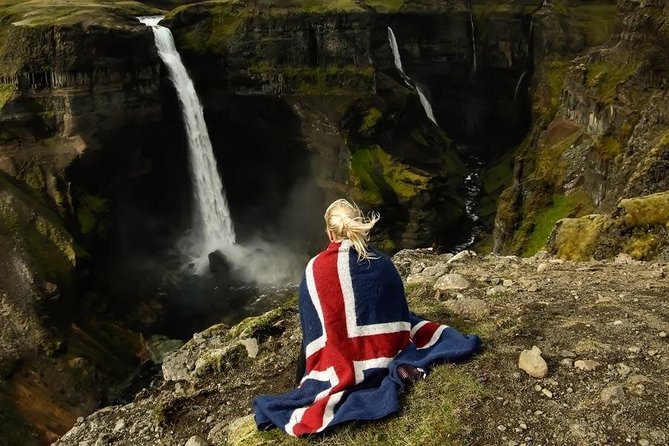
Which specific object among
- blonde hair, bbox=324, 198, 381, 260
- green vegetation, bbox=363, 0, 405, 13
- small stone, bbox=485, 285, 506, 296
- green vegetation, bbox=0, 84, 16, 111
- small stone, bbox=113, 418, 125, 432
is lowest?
small stone, bbox=113, 418, 125, 432

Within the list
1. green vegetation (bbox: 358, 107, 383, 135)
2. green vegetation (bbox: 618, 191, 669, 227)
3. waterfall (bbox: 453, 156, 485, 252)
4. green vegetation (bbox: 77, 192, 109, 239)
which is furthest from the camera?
waterfall (bbox: 453, 156, 485, 252)

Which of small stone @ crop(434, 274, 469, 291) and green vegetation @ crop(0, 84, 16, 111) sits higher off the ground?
green vegetation @ crop(0, 84, 16, 111)

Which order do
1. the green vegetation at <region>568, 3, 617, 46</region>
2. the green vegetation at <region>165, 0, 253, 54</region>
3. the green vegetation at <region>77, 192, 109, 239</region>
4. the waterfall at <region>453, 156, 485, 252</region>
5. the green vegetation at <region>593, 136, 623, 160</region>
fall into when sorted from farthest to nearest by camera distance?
the green vegetation at <region>568, 3, 617, 46</region>, the waterfall at <region>453, 156, 485, 252</region>, the green vegetation at <region>165, 0, 253, 54</region>, the green vegetation at <region>77, 192, 109, 239</region>, the green vegetation at <region>593, 136, 623, 160</region>

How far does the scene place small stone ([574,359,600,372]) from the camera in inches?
→ 278

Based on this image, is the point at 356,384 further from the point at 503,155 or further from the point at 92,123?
the point at 503,155

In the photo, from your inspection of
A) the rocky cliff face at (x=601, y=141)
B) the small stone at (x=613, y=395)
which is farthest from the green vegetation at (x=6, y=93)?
the small stone at (x=613, y=395)

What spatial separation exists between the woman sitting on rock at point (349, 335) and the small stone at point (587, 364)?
1.61m

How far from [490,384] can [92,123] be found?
36.0 m

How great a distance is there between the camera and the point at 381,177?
43.4m

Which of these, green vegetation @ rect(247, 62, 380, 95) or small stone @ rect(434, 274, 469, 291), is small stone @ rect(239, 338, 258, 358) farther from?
green vegetation @ rect(247, 62, 380, 95)

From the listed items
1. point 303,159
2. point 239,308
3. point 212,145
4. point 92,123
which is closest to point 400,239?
point 303,159

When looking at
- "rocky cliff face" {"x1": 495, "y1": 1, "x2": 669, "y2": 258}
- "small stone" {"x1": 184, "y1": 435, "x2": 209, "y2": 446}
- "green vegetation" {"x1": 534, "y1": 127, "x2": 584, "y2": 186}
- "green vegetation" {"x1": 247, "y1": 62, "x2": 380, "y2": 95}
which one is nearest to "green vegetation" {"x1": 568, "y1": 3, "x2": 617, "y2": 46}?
"rocky cliff face" {"x1": 495, "y1": 1, "x2": 669, "y2": 258}

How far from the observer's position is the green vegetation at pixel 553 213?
30500 mm

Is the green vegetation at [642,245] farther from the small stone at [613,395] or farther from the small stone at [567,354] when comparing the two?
the small stone at [613,395]
